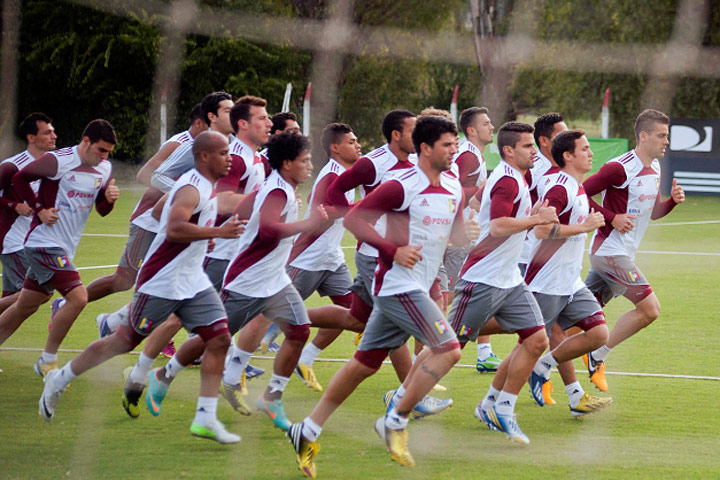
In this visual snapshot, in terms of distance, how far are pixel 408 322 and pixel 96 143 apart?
3148 mm

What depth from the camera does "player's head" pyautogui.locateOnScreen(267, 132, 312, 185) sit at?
573 cm

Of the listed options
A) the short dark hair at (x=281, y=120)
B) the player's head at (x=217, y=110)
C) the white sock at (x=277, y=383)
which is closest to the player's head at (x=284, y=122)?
the short dark hair at (x=281, y=120)

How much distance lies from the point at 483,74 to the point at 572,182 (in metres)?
3.95

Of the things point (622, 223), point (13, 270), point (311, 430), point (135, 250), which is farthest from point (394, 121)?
point (13, 270)

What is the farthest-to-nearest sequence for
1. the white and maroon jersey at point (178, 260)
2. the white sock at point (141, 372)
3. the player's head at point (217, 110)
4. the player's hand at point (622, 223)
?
the player's head at point (217, 110)
the player's hand at point (622, 223)
the white sock at point (141, 372)
the white and maroon jersey at point (178, 260)

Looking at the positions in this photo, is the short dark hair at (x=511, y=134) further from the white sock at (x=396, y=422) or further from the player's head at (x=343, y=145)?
A: the white sock at (x=396, y=422)

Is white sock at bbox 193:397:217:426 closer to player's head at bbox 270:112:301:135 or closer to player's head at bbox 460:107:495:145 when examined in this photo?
player's head at bbox 270:112:301:135

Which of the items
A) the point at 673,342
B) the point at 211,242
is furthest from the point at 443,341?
the point at 673,342

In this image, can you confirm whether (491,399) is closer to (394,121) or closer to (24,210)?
(394,121)

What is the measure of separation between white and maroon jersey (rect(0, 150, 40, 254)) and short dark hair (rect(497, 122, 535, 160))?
143 inches

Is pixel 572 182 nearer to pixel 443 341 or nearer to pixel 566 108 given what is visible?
pixel 443 341

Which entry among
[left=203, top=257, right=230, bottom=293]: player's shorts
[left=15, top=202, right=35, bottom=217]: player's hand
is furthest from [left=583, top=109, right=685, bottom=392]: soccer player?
[left=15, top=202, right=35, bottom=217]: player's hand

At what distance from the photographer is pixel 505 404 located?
5594 mm

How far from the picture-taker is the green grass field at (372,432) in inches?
197
